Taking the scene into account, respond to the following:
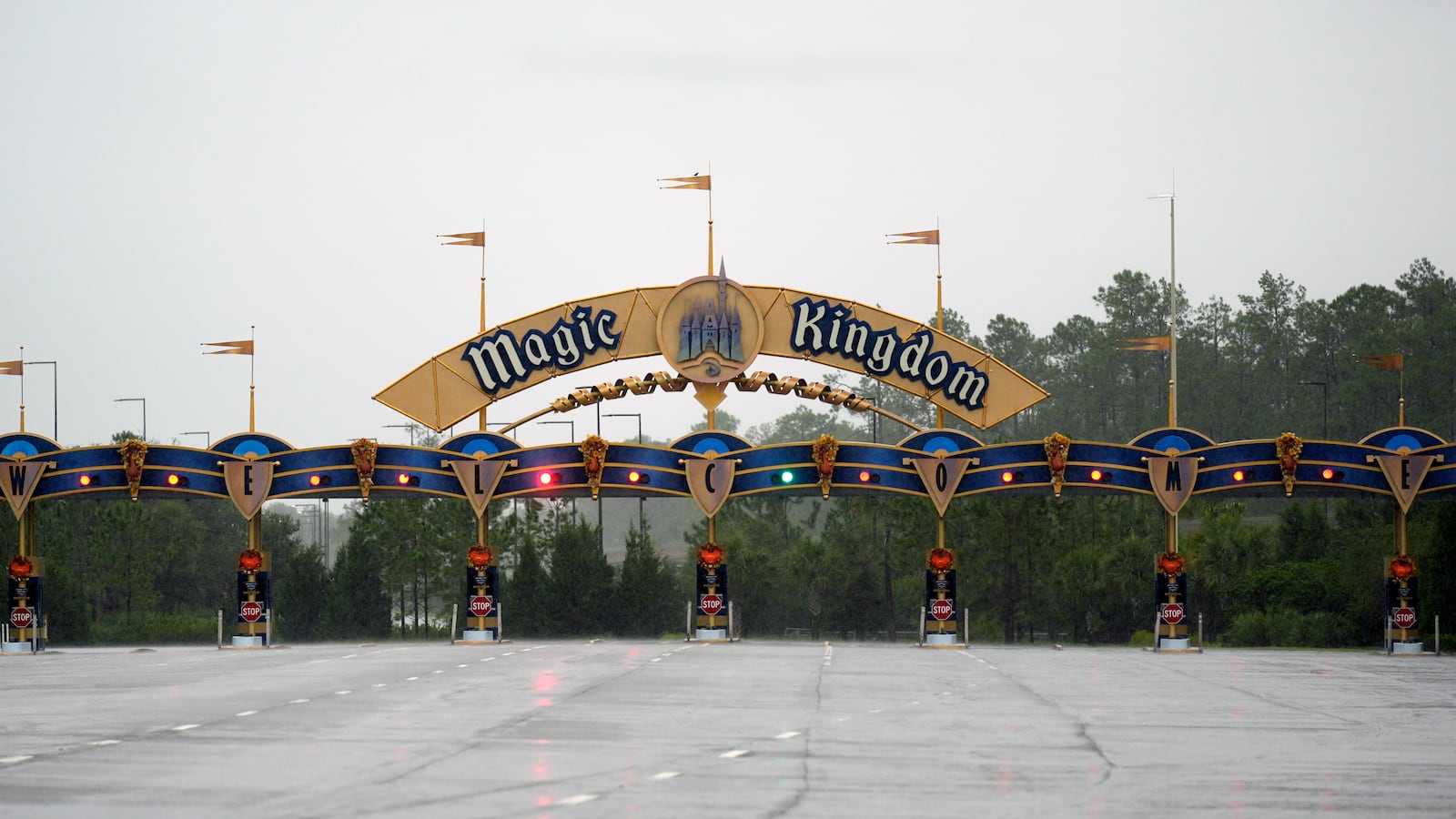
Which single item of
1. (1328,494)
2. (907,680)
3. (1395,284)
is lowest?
(907,680)

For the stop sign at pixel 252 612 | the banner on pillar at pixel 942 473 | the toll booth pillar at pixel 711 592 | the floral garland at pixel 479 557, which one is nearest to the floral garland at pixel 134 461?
the stop sign at pixel 252 612

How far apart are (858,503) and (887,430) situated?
207 feet

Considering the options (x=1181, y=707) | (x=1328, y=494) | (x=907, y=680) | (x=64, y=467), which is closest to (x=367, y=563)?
(x=64, y=467)

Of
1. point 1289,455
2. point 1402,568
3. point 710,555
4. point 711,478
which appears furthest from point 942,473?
point 1402,568

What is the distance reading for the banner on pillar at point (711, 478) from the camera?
48438mm

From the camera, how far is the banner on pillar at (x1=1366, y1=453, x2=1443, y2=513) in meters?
48.5

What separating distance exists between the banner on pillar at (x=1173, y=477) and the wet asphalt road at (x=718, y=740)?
1066 centimetres

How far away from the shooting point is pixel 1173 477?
48.5 m

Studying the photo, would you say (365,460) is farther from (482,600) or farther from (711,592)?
(711,592)

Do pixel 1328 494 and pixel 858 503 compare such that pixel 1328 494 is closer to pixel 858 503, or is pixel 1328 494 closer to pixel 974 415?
pixel 974 415

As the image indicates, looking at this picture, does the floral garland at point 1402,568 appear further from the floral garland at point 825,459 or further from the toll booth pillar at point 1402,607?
the floral garland at point 825,459

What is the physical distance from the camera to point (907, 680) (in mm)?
33156

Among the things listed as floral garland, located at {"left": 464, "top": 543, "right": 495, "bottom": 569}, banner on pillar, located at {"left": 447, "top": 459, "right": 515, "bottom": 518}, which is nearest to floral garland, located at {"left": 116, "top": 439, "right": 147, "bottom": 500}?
banner on pillar, located at {"left": 447, "top": 459, "right": 515, "bottom": 518}

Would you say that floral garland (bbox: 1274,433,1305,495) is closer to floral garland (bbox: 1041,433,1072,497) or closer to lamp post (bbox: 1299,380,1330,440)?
floral garland (bbox: 1041,433,1072,497)
